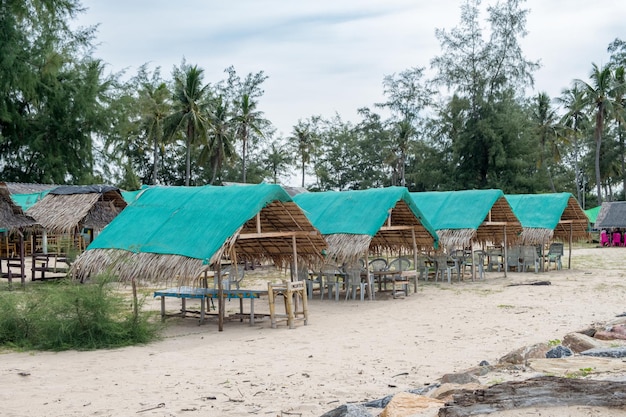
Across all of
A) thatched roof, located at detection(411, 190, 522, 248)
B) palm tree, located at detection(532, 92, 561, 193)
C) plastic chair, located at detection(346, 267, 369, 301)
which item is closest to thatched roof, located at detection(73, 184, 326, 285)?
plastic chair, located at detection(346, 267, 369, 301)

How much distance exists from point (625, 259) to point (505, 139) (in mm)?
14258

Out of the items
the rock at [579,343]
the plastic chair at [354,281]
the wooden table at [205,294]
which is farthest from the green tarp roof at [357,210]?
the rock at [579,343]

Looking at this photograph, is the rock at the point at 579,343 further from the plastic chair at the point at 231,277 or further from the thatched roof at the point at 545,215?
the thatched roof at the point at 545,215

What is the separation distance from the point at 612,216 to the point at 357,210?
26.9 meters

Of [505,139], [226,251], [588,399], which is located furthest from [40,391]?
[505,139]

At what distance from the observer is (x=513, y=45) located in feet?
129

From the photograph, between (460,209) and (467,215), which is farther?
(460,209)

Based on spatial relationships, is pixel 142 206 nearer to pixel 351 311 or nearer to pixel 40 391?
pixel 351 311

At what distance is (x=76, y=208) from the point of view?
20281mm

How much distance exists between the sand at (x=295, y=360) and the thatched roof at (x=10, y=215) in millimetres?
5333

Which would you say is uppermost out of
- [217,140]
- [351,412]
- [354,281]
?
[217,140]

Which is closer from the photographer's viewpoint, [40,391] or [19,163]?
[40,391]

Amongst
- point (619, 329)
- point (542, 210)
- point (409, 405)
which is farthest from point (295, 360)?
point (542, 210)

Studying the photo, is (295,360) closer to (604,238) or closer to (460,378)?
(460,378)
